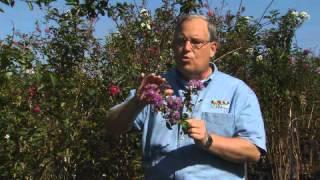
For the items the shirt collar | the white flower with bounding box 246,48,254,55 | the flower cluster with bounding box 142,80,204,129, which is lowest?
the flower cluster with bounding box 142,80,204,129

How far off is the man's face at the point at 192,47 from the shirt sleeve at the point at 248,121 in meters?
0.21

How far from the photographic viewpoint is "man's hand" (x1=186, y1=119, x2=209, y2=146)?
2.72 meters

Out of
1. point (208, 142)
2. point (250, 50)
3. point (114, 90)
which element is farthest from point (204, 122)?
point (250, 50)

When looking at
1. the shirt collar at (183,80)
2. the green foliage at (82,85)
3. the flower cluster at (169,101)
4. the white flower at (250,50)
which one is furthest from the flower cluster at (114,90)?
the flower cluster at (169,101)

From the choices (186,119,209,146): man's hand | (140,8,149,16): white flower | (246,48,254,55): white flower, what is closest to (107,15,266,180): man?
(186,119,209,146): man's hand

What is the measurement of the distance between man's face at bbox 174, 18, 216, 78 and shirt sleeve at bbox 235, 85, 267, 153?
214 mm

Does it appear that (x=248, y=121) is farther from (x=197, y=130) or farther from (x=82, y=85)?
(x=82, y=85)

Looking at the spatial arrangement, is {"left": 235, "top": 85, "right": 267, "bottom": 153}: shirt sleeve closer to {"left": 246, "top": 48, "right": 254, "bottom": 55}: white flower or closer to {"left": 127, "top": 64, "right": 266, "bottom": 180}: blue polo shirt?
{"left": 127, "top": 64, "right": 266, "bottom": 180}: blue polo shirt

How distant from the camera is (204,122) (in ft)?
9.50

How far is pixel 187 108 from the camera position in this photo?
2.81m

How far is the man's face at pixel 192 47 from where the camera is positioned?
307 cm

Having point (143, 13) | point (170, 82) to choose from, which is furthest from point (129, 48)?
point (170, 82)

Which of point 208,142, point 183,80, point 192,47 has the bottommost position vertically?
point 208,142

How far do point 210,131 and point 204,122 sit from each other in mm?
122
